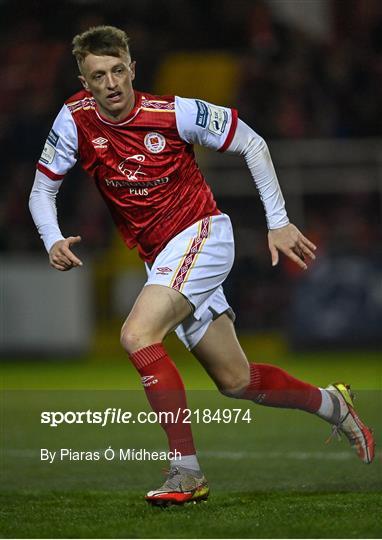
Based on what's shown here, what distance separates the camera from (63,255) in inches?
210

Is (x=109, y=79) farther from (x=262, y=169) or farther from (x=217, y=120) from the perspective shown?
(x=262, y=169)

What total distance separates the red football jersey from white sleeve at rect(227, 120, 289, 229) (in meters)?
0.05

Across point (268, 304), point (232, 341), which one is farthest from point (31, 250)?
point (232, 341)

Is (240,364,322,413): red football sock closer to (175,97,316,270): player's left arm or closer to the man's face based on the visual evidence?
(175,97,316,270): player's left arm

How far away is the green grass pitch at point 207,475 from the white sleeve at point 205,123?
167 cm

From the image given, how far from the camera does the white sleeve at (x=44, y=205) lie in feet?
18.5

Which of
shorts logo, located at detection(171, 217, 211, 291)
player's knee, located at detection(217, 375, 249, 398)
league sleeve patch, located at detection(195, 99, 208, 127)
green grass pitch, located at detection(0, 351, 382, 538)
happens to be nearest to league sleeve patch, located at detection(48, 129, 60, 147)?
league sleeve patch, located at detection(195, 99, 208, 127)

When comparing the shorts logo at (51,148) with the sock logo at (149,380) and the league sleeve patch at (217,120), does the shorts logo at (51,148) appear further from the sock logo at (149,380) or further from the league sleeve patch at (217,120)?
the sock logo at (149,380)

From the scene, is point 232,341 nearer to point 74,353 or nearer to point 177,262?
point 177,262

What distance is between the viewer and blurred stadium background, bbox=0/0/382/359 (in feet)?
45.0

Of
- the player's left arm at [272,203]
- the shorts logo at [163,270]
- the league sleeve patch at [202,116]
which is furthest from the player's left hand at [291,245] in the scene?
the league sleeve patch at [202,116]

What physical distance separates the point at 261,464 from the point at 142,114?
7.02 feet

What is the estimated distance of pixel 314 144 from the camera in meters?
15.1

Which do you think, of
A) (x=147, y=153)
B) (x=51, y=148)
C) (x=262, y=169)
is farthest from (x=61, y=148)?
(x=262, y=169)
